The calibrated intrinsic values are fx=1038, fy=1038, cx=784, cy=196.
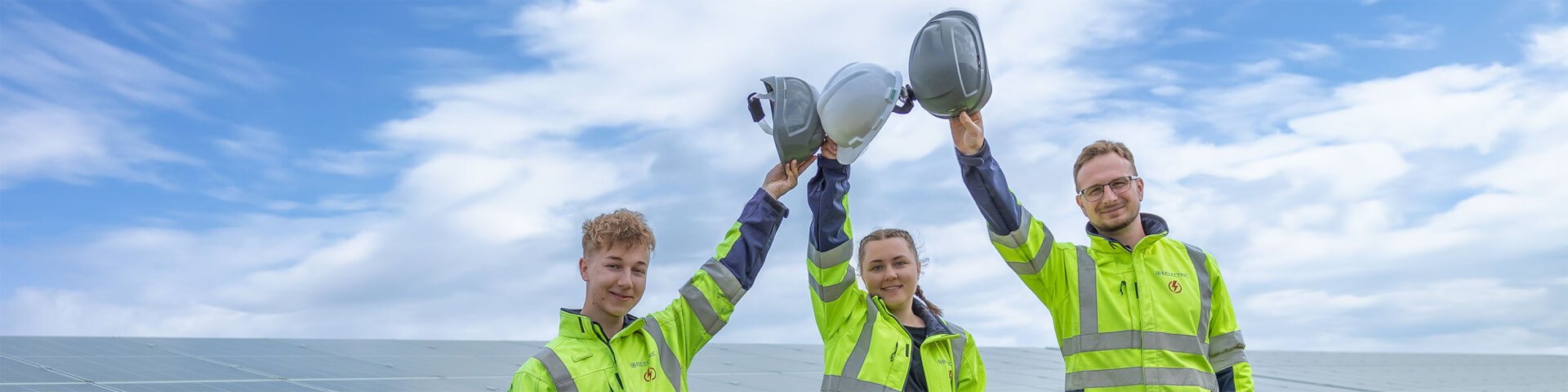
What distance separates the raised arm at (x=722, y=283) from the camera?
2.70 metres

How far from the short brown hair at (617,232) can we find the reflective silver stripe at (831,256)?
1.43ft

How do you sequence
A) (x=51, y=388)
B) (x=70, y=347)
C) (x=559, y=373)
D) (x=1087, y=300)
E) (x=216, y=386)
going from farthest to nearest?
(x=70, y=347)
(x=216, y=386)
(x=51, y=388)
(x=1087, y=300)
(x=559, y=373)

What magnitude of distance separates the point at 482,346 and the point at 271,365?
202cm

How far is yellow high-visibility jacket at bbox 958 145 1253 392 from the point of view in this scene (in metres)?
2.86

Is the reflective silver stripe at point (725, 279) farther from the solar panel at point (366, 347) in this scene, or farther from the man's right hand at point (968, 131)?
the solar panel at point (366, 347)

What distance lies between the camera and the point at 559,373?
2.52 meters

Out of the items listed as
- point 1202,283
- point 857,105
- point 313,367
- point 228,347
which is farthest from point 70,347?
point 1202,283

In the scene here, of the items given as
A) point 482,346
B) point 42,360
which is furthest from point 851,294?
point 482,346

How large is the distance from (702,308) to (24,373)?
394 centimetres

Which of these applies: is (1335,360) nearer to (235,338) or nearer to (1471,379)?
(1471,379)

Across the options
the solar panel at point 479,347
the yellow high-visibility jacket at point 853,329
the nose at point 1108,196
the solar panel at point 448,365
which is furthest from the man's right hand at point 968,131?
the solar panel at point 479,347

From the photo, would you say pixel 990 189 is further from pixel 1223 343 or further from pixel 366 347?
pixel 366 347

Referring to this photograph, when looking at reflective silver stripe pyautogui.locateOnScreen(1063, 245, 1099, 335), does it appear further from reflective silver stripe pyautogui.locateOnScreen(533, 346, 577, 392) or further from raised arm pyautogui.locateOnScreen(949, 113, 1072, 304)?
reflective silver stripe pyautogui.locateOnScreen(533, 346, 577, 392)

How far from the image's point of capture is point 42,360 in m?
5.24
